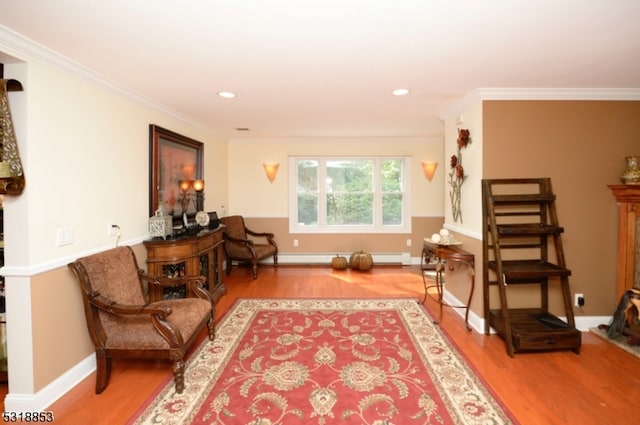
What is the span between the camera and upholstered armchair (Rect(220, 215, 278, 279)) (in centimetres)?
498

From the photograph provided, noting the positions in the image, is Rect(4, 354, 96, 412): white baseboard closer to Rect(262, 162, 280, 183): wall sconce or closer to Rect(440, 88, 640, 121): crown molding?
Rect(262, 162, 280, 183): wall sconce

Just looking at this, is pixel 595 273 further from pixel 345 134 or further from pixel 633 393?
pixel 345 134

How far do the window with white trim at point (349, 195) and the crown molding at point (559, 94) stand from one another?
286 cm

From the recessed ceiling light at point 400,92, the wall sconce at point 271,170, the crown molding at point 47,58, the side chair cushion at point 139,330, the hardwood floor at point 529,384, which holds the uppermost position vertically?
the recessed ceiling light at point 400,92

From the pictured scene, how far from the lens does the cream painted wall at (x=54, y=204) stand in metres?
1.95

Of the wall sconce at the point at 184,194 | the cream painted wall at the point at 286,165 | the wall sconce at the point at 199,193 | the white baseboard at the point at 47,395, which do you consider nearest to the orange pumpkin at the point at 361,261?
the cream painted wall at the point at 286,165

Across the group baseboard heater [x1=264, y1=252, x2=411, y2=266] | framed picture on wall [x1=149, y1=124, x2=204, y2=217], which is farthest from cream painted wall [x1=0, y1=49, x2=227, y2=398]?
baseboard heater [x1=264, y1=252, x2=411, y2=266]

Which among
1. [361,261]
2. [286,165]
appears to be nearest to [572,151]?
[361,261]

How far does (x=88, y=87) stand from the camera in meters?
2.42

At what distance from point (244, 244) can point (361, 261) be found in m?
2.00

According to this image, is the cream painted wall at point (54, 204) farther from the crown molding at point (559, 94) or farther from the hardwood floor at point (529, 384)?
the crown molding at point (559, 94)

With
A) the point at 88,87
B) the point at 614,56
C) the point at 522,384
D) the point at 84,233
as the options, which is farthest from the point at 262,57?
the point at 522,384

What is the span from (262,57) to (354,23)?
29.5 inches

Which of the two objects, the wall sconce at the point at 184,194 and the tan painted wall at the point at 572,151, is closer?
the tan painted wall at the point at 572,151
